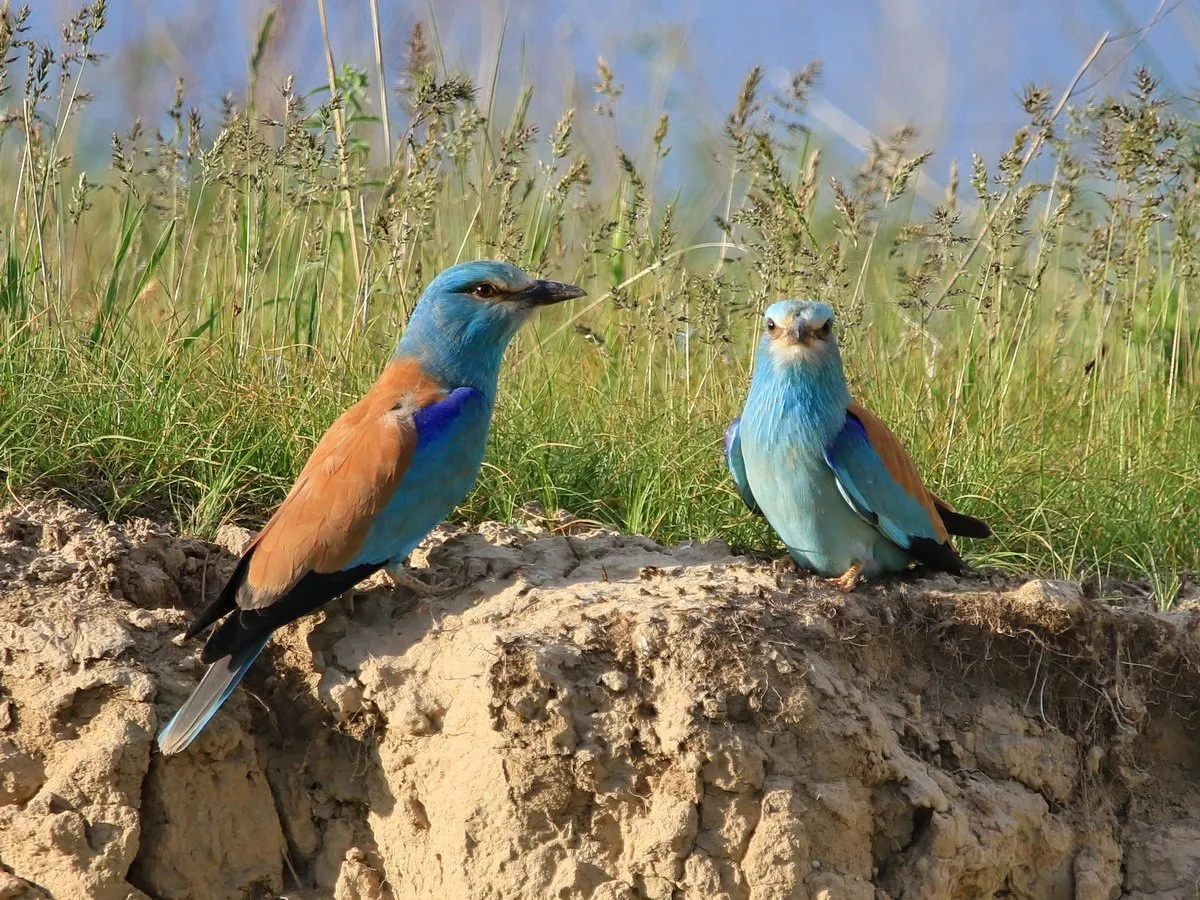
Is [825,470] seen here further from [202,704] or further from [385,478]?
[202,704]

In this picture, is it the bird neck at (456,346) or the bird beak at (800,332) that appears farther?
the bird neck at (456,346)

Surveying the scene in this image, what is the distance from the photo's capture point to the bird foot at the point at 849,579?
11.3ft

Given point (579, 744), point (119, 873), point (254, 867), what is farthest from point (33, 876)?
point (579, 744)

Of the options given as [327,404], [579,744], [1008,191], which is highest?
[1008,191]

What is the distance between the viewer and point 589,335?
15.1ft

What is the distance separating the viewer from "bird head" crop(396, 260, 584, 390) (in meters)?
3.73

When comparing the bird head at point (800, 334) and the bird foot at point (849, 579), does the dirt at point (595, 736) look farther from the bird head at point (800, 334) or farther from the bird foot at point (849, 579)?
the bird head at point (800, 334)

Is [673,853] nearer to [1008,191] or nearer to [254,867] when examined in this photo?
[254,867]

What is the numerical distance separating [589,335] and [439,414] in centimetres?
119

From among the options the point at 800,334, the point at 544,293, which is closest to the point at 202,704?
the point at 544,293

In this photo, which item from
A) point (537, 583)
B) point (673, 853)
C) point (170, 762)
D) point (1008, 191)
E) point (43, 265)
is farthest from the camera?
point (1008, 191)

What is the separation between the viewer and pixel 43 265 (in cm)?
414

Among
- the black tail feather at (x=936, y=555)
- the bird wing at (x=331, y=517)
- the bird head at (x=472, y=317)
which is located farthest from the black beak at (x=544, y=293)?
the black tail feather at (x=936, y=555)

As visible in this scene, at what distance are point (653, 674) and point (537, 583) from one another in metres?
0.45
